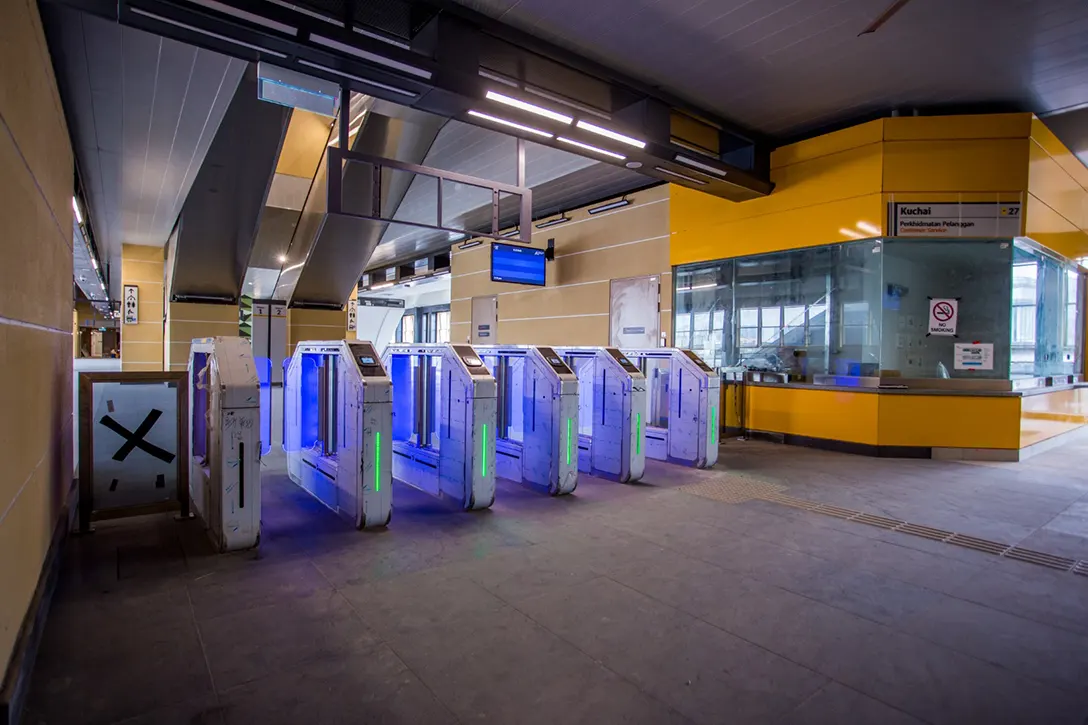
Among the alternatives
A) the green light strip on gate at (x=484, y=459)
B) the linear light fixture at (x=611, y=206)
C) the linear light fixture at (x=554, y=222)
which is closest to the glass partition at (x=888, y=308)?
the linear light fixture at (x=611, y=206)

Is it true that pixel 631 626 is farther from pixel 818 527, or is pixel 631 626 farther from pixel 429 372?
pixel 429 372

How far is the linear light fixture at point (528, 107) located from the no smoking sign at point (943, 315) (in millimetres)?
4827

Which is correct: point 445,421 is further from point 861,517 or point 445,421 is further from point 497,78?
point 861,517

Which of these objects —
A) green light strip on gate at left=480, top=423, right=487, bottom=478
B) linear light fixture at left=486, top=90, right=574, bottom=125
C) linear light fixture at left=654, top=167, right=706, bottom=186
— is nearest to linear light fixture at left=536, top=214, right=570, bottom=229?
linear light fixture at left=654, top=167, right=706, bottom=186

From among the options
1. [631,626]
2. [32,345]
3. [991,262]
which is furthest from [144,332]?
[991,262]

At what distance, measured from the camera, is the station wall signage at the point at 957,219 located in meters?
6.41

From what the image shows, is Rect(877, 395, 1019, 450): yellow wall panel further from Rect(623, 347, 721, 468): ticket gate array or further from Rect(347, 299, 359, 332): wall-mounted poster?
Rect(347, 299, 359, 332): wall-mounted poster

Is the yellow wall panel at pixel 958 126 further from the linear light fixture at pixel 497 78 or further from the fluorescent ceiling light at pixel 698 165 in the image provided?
the linear light fixture at pixel 497 78

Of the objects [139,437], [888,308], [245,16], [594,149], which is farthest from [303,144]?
[888,308]

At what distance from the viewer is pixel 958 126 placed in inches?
256

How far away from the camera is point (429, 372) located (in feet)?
17.7

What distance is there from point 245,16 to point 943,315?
Answer: 24.2 ft

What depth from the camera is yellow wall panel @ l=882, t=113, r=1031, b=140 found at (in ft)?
21.0

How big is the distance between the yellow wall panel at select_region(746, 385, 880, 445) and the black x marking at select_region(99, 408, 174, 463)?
268 inches
